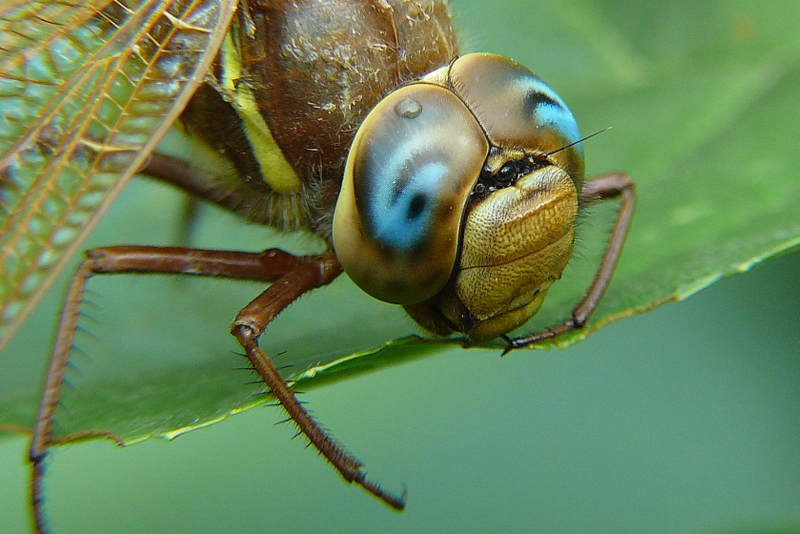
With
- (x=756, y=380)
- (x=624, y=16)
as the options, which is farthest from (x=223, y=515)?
(x=624, y=16)

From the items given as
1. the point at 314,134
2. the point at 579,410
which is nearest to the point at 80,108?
the point at 314,134

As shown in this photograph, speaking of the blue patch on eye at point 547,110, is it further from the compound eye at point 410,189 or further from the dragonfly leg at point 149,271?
the dragonfly leg at point 149,271

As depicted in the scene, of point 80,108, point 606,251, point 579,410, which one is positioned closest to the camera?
point 80,108

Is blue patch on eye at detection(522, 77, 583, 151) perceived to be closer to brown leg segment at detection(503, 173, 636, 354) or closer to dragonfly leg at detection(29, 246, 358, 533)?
brown leg segment at detection(503, 173, 636, 354)

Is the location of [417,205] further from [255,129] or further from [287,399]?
[255,129]

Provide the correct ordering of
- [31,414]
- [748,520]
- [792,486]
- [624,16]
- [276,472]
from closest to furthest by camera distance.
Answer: [748,520] → [31,414] → [792,486] → [276,472] → [624,16]

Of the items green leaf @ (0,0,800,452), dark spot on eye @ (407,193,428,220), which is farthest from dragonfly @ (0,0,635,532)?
green leaf @ (0,0,800,452)

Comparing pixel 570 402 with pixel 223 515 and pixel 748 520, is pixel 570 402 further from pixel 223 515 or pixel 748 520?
pixel 223 515
